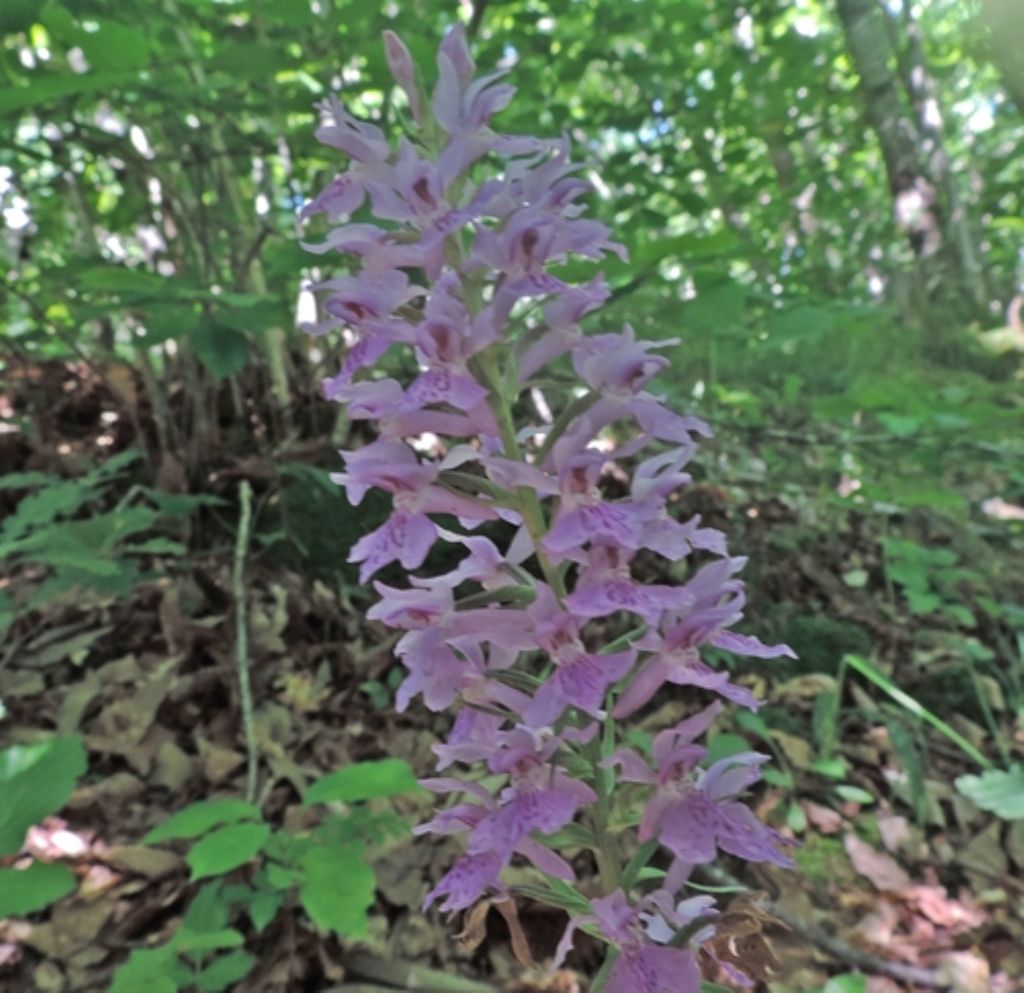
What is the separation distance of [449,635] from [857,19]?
732 centimetres

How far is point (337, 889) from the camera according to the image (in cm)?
172

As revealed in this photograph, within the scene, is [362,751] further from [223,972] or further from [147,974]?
[147,974]

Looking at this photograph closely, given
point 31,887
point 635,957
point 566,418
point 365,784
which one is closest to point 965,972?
point 365,784

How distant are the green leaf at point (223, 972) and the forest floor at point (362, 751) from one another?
0.26 metres

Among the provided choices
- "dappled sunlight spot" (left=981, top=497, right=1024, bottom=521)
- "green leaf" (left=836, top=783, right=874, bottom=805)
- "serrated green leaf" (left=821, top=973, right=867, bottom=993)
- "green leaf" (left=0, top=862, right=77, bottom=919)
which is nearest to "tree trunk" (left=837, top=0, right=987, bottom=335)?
"dappled sunlight spot" (left=981, top=497, right=1024, bottom=521)

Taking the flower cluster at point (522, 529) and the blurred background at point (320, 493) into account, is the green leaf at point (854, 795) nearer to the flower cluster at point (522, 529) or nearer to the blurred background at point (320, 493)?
the blurred background at point (320, 493)

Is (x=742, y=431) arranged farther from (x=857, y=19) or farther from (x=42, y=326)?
(x=857, y=19)

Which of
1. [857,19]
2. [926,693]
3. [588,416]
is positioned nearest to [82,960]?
[588,416]

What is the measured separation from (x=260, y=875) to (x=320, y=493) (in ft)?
6.35

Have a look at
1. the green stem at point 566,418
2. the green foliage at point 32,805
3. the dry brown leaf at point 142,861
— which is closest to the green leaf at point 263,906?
the green foliage at point 32,805

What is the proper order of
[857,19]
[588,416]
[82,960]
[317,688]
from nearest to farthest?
[588,416] → [82,960] → [317,688] → [857,19]

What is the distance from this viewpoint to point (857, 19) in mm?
6656

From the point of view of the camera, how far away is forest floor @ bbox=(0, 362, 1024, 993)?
2.19 metres

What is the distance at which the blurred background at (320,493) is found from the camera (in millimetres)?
2395
